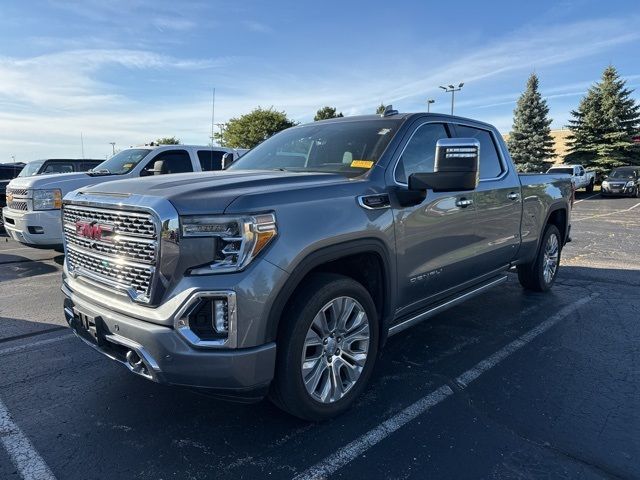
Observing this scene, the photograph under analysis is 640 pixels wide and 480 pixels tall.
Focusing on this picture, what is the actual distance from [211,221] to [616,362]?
3.54m

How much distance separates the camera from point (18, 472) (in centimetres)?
246

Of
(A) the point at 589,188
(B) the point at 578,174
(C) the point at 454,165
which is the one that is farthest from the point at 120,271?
(A) the point at 589,188

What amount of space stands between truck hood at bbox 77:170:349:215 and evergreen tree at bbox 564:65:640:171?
36726mm

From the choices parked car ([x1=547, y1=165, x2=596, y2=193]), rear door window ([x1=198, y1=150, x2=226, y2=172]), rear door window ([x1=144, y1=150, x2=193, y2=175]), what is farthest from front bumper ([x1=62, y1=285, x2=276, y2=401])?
parked car ([x1=547, y1=165, x2=596, y2=193])

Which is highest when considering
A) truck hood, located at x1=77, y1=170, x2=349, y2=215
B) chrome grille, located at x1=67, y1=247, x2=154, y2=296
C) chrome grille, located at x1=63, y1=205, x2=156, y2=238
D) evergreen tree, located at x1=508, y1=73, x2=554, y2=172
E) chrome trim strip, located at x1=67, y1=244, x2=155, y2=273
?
evergreen tree, located at x1=508, y1=73, x2=554, y2=172

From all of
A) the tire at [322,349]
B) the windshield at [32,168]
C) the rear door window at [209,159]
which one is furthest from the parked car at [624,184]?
the tire at [322,349]

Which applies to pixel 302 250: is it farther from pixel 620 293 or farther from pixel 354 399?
pixel 620 293

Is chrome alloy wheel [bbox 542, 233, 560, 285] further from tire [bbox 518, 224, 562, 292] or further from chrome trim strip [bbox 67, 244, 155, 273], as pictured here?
chrome trim strip [bbox 67, 244, 155, 273]

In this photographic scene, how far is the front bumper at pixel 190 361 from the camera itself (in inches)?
94.6

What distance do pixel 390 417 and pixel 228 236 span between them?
1586 mm

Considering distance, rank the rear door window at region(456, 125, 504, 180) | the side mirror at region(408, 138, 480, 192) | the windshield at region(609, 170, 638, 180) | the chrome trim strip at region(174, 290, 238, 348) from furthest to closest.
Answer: the windshield at region(609, 170, 638, 180), the rear door window at region(456, 125, 504, 180), the side mirror at region(408, 138, 480, 192), the chrome trim strip at region(174, 290, 238, 348)

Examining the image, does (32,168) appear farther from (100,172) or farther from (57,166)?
(100,172)

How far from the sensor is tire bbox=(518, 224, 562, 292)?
18.9 ft

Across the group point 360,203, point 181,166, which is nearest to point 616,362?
point 360,203
